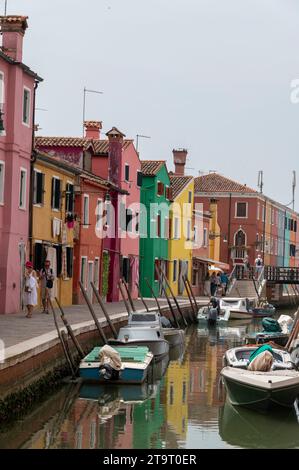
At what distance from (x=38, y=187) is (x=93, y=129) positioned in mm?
17202

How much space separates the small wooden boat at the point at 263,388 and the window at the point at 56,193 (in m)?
14.9

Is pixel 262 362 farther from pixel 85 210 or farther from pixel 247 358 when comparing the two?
pixel 85 210

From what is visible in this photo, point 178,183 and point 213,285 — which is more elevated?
point 178,183

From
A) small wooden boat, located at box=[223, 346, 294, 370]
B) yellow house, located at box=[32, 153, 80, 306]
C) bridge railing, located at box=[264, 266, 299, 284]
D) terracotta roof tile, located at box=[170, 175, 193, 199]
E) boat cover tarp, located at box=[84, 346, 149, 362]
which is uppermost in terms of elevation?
terracotta roof tile, located at box=[170, 175, 193, 199]

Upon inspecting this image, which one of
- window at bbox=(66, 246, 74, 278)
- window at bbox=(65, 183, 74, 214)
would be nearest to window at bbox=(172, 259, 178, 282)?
window at bbox=(66, 246, 74, 278)

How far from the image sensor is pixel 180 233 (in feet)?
197

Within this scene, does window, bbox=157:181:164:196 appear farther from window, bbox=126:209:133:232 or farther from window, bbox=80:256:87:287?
window, bbox=80:256:87:287

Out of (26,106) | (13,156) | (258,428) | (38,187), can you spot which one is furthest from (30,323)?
(258,428)

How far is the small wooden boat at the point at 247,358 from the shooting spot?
2369 centimetres

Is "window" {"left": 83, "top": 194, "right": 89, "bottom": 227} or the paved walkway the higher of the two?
"window" {"left": 83, "top": 194, "right": 89, "bottom": 227}

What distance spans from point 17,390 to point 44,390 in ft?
9.16

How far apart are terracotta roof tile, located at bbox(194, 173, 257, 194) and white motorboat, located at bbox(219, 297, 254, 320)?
2440 centimetres

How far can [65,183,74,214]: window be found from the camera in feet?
123

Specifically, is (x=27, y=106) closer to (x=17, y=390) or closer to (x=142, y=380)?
(x=142, y=380)
